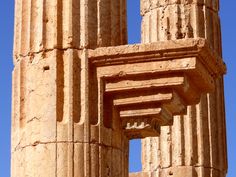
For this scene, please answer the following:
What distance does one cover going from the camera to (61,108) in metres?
16.2

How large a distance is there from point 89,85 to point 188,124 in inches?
379

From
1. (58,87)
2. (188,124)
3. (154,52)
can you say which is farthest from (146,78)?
(188,124)

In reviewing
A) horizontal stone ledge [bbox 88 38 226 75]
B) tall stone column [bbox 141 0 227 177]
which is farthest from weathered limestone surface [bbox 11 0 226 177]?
tall stone column [bbox 141 0 227 177]

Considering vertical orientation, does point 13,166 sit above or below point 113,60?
below

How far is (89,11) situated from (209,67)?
7.11 ft

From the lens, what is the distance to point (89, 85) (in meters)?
16.4

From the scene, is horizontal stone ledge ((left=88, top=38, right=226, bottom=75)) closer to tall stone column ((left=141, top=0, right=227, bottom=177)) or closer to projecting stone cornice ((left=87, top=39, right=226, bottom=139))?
projecting stone cornice ((left=87, top=39, right=226, bottom=139))

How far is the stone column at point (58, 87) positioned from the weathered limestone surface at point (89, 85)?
0.02 m

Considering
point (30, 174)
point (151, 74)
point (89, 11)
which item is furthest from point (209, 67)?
point (30, 174)

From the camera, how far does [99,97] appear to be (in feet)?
54.0

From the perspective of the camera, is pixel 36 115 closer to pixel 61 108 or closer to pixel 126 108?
pixel 61 108

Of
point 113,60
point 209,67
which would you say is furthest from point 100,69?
point 209,67

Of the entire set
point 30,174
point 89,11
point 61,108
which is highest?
point 89,11

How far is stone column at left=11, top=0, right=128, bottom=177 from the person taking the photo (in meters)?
16.0
